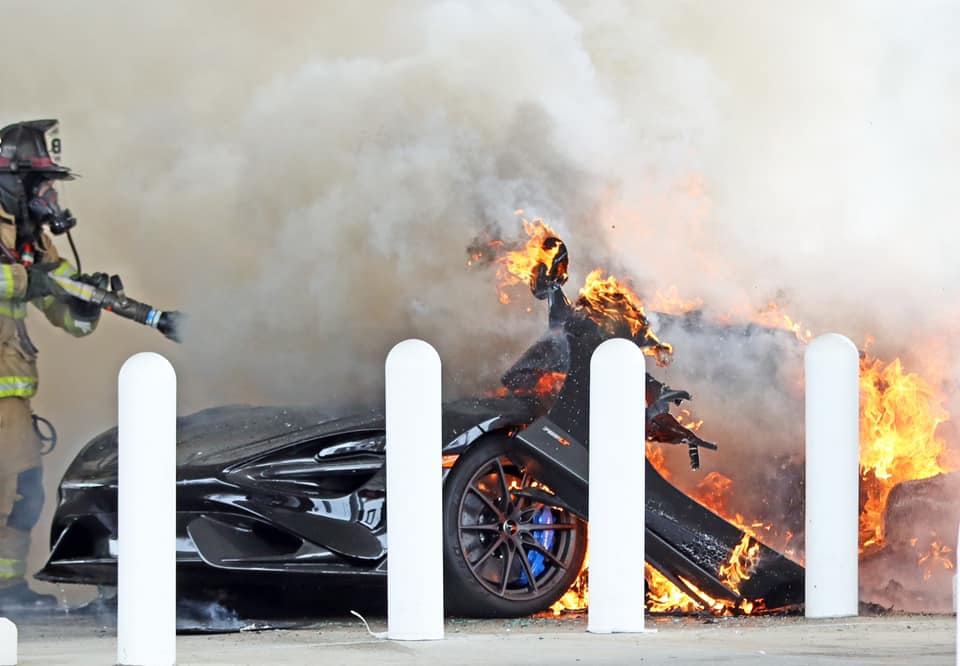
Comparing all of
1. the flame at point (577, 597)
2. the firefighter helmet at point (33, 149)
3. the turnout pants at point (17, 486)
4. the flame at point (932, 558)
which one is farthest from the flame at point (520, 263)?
the turnout pants at point (17, 486)

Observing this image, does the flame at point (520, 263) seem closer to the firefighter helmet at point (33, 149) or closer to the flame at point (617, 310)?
the flame at point (617, 310)

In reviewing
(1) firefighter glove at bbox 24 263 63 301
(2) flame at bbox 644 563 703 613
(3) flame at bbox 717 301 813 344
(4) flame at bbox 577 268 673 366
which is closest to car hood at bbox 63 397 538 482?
(4) flame at bbox 577 268 673 366

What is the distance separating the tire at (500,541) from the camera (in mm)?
8625

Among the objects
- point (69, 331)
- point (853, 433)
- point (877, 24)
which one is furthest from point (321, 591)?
point (877, 24)

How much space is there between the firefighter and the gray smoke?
11 centimetres

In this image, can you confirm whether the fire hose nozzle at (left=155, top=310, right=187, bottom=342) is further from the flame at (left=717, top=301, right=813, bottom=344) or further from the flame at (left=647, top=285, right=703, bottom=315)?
the flame at (left=717, top=301, right=813, bottom=344)

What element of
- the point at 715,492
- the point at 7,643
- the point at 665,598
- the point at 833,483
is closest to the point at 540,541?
the point at 665,598

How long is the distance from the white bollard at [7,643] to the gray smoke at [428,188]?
9.51 feet

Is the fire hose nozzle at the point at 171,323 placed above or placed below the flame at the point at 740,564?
above

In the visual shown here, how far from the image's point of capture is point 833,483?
871 cm

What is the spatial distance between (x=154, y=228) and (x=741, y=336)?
3.42m

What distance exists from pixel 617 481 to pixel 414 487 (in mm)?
956

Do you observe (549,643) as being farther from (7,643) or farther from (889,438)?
(889,438)

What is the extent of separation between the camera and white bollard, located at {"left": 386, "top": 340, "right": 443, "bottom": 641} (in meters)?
7.39
